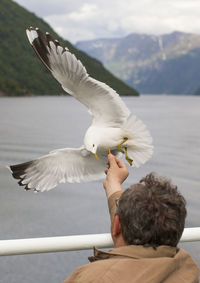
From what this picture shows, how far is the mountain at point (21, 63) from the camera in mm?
76875

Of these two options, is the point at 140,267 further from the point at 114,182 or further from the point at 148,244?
the point at 114,182

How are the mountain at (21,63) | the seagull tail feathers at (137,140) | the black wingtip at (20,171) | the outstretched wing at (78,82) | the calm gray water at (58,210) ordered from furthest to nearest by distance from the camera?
1. the mountain at (21,63)
2. the calm gray water at (58,210)
3. the seagull tail feathers at (137,140)
4. the black wingtip at (20,171)
5. the outstretched wing at (78,82)

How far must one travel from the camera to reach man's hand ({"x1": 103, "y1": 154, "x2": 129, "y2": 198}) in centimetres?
136

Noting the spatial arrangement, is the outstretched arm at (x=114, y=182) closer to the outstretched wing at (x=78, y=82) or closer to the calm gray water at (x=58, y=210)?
the outstretched wing at (x=78, y=82)

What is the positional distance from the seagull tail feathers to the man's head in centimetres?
205

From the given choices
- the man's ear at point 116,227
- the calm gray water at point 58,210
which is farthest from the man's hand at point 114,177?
the calm gray water at point 58,210

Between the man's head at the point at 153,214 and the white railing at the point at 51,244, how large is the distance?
343 mm

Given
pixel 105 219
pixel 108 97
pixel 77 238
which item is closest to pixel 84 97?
pixel 108 97

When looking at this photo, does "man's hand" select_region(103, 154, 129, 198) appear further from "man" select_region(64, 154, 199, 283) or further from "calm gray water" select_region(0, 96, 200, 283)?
"calm gray water" select_region(0, 96, 200, 283)

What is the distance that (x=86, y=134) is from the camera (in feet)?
9.45

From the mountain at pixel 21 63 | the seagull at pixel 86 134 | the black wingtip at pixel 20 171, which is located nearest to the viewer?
the seagull at pixel 86 134

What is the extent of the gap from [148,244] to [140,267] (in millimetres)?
80

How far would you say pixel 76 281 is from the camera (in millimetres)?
946

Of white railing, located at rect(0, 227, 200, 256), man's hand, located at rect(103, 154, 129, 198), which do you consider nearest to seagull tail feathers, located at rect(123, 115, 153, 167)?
man's hand, located at rect(103, 154, 129, 198)
